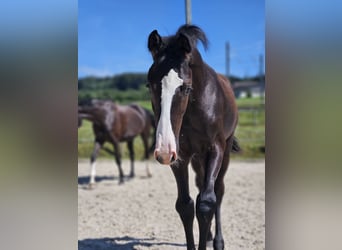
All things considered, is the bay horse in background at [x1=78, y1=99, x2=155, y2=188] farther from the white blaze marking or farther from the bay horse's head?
the white blaze marking

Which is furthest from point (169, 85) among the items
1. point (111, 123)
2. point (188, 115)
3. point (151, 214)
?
point (111, 123)

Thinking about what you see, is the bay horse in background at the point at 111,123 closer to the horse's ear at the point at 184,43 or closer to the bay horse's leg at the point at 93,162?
the bay horse's leg at the point at 93,162

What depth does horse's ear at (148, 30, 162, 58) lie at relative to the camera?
2.50m

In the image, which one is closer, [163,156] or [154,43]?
[163,156]

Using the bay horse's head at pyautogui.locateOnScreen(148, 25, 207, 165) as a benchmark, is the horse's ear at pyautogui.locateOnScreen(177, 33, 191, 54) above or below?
above

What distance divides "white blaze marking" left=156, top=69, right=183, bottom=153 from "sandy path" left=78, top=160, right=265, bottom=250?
6.43 ft

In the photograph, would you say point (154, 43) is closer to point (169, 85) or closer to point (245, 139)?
point (169, 85)

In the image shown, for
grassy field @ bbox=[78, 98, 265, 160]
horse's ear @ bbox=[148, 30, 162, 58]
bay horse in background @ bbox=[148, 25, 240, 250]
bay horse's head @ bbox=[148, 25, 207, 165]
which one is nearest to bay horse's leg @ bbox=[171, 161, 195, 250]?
Answer: bay horse in background @ bbox=[148, 25, 240, 250]

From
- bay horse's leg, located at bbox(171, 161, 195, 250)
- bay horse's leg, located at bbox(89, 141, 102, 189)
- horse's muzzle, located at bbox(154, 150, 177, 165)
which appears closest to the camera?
horse's muzzle, located at bbox(154, 150, 177, 165)

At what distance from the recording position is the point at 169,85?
2291 mm

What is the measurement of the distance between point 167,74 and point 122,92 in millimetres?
15916

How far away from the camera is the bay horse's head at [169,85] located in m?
2.18

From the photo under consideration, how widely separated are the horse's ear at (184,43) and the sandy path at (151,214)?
2198 millimetres

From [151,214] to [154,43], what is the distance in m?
3.20
